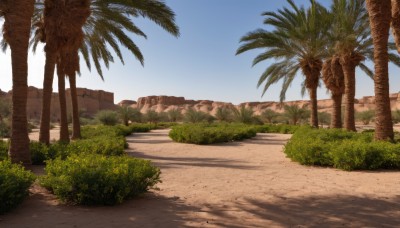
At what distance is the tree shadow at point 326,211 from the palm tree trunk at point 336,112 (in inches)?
490

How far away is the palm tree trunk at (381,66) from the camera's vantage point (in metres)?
8.64

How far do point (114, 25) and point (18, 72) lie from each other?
6.01 m

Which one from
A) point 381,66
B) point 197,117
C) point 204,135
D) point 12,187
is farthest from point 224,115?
point 12,187

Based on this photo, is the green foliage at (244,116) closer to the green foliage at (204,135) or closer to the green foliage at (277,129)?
the green foliage at (277,129)

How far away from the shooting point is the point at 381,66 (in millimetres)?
8867

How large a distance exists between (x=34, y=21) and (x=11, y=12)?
6.09 meters

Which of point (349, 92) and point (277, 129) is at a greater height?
point (349, 92)

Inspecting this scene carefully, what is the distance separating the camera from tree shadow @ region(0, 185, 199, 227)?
11.6 feet

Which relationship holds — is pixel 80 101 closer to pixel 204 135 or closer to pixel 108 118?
pixel 108 118

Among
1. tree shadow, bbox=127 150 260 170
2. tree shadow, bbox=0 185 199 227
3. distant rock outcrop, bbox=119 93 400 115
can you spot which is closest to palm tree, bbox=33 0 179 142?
tree shadow, bbox=127 150 260 170

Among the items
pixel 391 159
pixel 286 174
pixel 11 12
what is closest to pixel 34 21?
pixel 11 12

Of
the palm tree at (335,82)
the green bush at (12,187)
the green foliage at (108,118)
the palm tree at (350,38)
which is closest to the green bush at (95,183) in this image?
the green bush at (12,187)

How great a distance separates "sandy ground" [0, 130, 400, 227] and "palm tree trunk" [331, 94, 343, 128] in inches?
404

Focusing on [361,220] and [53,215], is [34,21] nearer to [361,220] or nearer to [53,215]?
[53,215]
